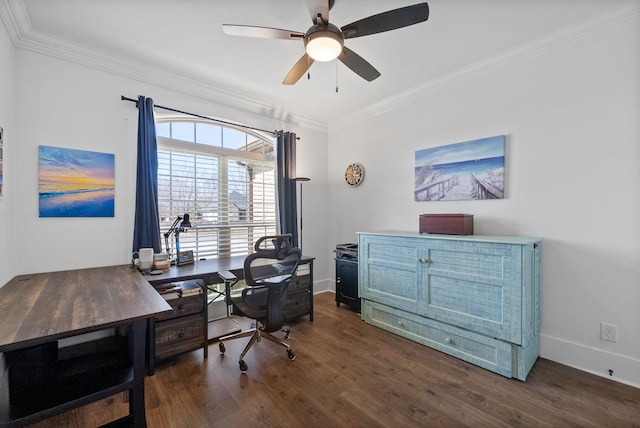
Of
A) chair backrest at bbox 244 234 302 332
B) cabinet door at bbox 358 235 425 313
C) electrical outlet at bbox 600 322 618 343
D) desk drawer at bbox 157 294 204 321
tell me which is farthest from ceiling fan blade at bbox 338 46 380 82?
electrical outlet at bbox 600 322 618 343

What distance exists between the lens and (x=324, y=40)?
163 cm

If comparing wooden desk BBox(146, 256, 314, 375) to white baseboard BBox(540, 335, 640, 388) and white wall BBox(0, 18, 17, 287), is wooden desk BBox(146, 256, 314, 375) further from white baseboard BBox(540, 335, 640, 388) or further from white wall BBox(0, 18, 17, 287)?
white baseboard BBox(540, 335, 640, 388)

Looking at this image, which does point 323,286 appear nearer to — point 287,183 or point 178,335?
point 287,183

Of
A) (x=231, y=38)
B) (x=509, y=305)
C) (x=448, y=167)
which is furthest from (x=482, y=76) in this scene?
(x=231, y=38)

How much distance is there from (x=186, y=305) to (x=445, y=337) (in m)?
2.32

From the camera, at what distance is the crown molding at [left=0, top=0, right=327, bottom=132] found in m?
1.96

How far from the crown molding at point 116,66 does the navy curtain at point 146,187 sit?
31cm

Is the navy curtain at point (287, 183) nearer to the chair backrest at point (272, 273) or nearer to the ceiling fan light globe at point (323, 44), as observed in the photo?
the chair backrest at point (272, 273)

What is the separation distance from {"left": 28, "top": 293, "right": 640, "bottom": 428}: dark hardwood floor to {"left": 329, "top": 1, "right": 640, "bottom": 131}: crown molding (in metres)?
2.65

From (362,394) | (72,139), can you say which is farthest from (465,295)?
(72,139)

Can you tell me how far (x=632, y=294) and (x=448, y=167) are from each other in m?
1.71

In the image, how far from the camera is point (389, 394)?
190 cm

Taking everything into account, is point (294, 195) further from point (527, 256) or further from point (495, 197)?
point (527, 256)

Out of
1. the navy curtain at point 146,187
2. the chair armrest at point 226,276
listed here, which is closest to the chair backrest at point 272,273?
the chair armrest at point 226,276
